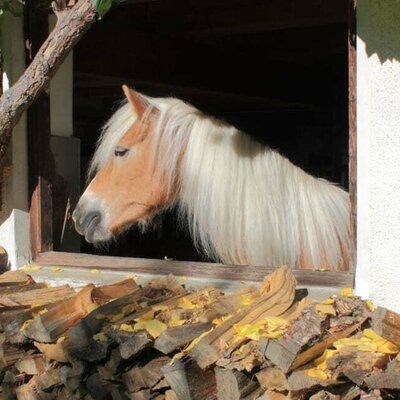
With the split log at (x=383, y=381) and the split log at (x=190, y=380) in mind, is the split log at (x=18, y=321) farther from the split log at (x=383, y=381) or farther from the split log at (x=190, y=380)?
the split log at (x=383, y=381)

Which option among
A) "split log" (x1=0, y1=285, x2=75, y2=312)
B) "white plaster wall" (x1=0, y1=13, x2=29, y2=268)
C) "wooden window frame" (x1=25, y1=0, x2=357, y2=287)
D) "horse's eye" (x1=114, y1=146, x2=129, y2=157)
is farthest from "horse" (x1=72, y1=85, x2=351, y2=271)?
"split log" (x1=0, y1=285, x2=75, y2=312)

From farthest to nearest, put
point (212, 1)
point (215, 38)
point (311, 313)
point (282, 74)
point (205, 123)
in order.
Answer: point (282, 74) < point (215, 38) < point (212, 1) < point (205, 123) < point (311, 313)

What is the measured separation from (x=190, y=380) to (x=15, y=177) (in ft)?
6.68

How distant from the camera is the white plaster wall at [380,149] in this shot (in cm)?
276

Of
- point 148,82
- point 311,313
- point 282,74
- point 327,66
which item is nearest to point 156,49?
point 148,82

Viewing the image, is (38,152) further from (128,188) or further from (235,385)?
(235,385)

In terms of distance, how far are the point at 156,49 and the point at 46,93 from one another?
221 cm

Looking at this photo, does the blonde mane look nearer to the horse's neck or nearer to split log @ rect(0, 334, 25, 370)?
the horse's neck

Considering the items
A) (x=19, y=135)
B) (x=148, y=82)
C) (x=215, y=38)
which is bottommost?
(x=19, y=135)

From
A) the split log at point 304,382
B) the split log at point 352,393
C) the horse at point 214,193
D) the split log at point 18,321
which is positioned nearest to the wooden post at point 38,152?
the horse at point 214,193

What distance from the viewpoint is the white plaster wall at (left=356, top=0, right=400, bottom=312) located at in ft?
9.06

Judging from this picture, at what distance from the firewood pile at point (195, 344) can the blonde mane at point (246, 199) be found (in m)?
0.58

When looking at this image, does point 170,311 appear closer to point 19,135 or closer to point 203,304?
point 203,304

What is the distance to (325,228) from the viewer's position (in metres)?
3.70
